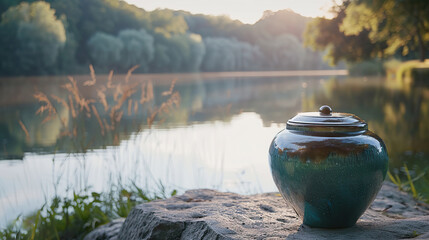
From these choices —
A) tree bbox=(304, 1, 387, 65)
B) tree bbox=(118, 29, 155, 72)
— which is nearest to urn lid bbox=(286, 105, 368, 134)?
tree bbox=(304, 1, 387, 65)

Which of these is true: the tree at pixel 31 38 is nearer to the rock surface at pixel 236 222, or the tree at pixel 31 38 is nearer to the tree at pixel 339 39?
the tree at pixel 339 39

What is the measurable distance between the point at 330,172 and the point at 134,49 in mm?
31253

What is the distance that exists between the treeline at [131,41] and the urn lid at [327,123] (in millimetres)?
12198

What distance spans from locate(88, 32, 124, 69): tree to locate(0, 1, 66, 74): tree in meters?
4.19

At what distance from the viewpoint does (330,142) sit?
1.98 meters

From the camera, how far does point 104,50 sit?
3080 centimetres

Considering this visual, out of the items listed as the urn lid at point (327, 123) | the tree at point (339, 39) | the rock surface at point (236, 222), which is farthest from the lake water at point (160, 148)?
the tree at point (339, 39)

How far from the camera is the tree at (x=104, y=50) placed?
30498 millimetres

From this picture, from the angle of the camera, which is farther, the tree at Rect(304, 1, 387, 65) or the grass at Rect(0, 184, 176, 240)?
the tree at Rect(304, 1, 387, 65)

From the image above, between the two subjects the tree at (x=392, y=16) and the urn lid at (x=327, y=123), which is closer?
the urn lid at (x=327, y=123)

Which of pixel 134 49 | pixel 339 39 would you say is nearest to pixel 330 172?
pixel 339 39

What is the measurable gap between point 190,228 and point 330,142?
87 centimetres

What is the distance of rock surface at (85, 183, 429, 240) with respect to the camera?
6.57 feet

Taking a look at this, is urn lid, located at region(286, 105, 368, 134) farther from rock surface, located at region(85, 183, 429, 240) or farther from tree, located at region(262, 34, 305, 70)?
tree, located at region(262, 34, 305, 70)
